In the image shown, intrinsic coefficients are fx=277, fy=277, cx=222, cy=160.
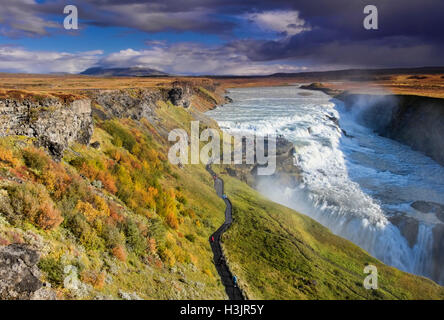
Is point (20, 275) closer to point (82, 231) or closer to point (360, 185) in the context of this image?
point (82, 231)

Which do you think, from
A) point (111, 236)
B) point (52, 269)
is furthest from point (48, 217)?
point (111, 236)

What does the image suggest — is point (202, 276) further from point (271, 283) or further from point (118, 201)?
point (118, 201)

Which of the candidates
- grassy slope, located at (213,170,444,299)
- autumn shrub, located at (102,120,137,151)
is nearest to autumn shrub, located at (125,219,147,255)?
grassy slope, located at (213,170,444,299)

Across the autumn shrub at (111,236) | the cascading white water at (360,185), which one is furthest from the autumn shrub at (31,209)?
the cascading white water at (360,185)

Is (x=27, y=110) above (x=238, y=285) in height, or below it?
above

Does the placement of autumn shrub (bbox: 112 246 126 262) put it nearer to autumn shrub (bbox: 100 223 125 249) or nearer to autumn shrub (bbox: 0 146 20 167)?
autumn shrub (bbox: 100 223 125 249)
